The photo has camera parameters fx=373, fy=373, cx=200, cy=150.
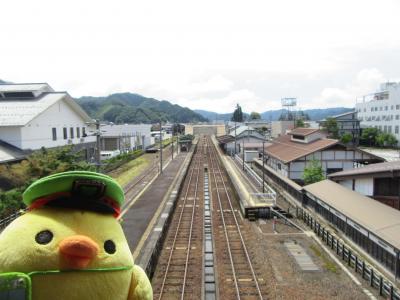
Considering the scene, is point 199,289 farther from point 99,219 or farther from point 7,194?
point 7,194

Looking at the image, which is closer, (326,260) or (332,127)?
(326,260)

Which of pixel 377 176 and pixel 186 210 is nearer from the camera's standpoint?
pixel 377 176

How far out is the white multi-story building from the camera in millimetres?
63469

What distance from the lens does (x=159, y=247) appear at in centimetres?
1761

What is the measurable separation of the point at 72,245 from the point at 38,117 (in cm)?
2898

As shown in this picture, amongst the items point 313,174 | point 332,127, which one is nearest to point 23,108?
point 313,174

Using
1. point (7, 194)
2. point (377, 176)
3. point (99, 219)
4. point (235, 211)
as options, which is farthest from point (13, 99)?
point (99, 219)

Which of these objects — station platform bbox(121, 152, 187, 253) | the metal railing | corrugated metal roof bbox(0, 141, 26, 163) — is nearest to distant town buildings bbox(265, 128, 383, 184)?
the metal railing

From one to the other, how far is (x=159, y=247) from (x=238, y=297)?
585 centimetres

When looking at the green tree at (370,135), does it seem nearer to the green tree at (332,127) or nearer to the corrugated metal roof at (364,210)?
the green tree at (332,127)

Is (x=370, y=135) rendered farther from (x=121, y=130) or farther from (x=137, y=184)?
(x=137, y=184)

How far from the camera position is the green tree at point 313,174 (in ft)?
95.2

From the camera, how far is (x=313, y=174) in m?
29.0

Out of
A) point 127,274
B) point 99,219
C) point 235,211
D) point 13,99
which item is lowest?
point 235,211
